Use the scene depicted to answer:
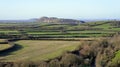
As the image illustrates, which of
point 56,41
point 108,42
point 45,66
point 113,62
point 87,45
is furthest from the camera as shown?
point 56,41

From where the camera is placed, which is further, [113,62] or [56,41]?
[56,41]

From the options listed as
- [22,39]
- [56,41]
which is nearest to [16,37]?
[22,39]

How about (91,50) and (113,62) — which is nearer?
(113,62)

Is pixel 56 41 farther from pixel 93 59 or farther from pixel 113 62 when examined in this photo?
pixel 113 62

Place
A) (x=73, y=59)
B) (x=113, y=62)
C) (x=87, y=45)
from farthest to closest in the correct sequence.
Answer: (x=87, y=45) → (x=113, y=62) → (x=73, y=59)

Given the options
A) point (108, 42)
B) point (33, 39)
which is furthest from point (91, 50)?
point (33, 39)

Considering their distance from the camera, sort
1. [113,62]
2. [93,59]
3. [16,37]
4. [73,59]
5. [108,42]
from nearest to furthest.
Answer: [73,59]
[113,62]
[93,59]
[108,42]
[16,37]

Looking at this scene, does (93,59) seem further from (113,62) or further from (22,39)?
(22,39)

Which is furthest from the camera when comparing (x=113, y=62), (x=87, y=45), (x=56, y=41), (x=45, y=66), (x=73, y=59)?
(x=56, y=41)

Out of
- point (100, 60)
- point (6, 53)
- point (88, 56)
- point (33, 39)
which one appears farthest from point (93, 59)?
point (33, 39)
